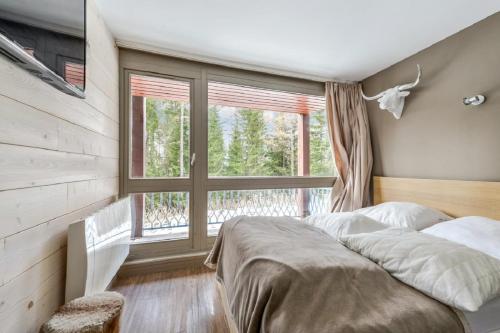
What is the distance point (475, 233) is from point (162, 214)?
284 cm

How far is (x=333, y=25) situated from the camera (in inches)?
77.4

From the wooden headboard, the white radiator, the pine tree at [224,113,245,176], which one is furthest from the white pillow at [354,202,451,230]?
the white radiator

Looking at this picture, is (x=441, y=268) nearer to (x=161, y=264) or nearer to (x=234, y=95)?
(x=161, y=264)

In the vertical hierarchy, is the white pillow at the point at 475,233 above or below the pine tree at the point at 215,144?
below

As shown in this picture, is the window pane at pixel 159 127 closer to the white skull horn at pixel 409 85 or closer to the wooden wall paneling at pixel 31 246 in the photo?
the wooden wall paneling at pixel 31 246

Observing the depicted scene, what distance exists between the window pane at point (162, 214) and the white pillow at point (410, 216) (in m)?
2.15

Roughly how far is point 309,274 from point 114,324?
1.05 meters

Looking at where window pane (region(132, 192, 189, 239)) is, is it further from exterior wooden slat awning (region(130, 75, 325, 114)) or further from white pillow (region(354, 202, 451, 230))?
white pillow (region(354, 202, 451, 230))

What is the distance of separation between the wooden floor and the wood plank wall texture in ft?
1.97

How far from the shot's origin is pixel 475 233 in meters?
1.49

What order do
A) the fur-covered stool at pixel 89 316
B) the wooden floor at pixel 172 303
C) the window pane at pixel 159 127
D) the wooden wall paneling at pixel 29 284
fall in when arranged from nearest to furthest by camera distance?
the wooden wall paneling at pixel 29 284 < the fur-covered stool at pixel 89 316 < the wooden floor at pixel 172 303 < the window pane at pixel 159 127

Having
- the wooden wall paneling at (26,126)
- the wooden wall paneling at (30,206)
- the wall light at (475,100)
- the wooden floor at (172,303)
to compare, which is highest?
the wall light at (475,100)

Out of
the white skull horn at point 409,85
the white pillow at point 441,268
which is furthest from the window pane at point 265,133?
the white pillow at point 441,268

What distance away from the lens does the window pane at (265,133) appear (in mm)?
2852
